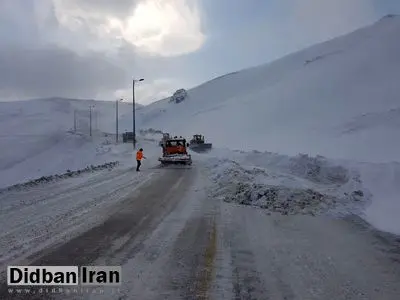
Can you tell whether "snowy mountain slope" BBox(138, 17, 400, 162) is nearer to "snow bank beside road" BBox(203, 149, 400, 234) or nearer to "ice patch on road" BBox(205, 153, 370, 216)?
"snow bank beside road" BBox(203, 149, 400, 234)

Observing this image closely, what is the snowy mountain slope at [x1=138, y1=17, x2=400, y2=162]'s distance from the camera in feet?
274

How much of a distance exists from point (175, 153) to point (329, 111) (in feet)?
298

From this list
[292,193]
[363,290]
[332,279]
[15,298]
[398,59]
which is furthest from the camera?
[398,59]

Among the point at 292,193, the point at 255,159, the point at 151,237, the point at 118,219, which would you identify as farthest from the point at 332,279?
the point at 255,159

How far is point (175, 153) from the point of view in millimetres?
39719

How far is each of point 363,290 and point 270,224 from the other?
219 inches

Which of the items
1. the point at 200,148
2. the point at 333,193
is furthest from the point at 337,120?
the point at 333,193

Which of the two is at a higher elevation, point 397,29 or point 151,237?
point 397,29

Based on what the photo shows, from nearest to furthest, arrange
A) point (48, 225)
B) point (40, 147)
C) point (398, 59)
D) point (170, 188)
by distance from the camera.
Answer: point (48, 225) → point (170, 188) → point (40, 147) → point (398, 59)

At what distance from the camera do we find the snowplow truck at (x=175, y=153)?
37812mm

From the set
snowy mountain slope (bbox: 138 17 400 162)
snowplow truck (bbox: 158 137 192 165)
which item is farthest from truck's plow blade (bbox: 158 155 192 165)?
snowy mountain slope (bbox: 138 17 400 162)

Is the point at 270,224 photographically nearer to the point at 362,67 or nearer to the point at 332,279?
the point at 332,279

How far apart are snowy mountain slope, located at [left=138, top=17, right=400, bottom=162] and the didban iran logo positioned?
55.8 meters

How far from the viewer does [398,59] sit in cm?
15525
